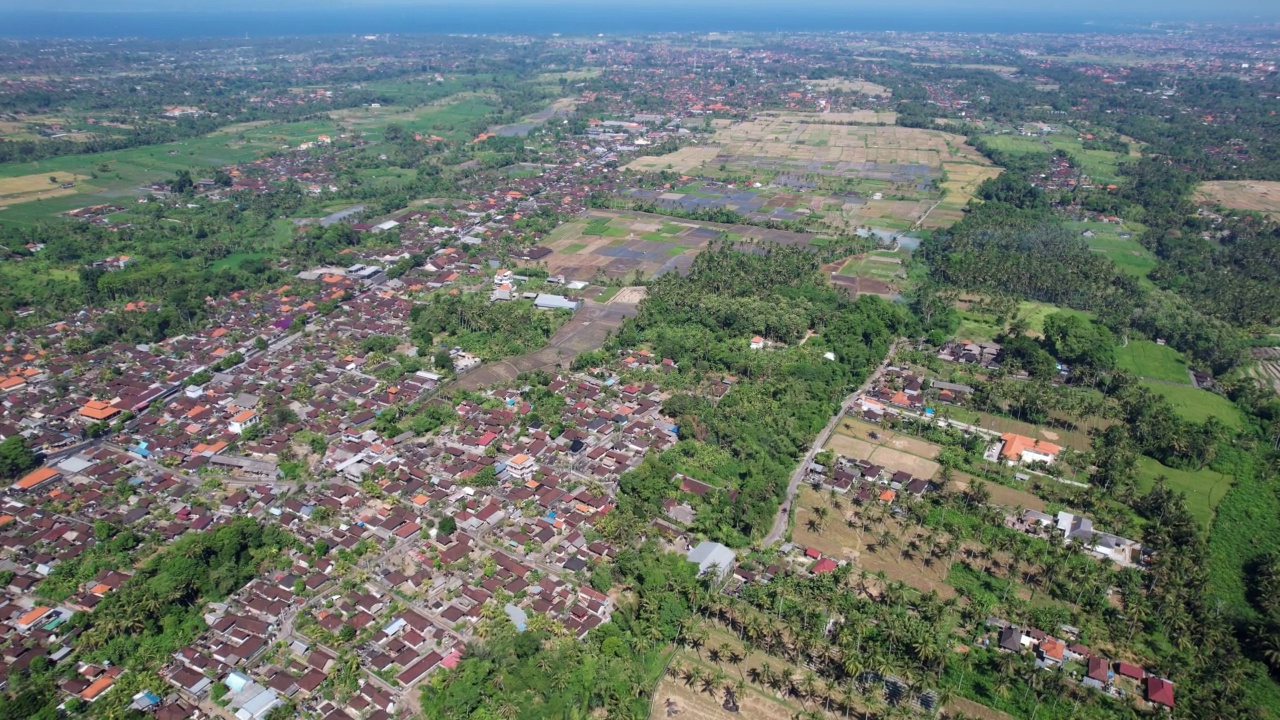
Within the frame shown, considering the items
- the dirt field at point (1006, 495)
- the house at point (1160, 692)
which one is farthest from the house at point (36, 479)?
the house at point (1160, 692)

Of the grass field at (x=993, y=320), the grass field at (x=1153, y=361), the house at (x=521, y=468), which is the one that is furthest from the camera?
the grass field at (x=993, y=320)

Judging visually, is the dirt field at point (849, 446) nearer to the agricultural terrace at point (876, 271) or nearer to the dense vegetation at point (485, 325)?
the dense vegetation at point (485, 325)

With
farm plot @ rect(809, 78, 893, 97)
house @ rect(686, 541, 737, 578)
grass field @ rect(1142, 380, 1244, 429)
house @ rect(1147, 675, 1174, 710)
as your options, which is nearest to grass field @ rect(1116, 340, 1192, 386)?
grass field @ rect(1142, 380, 1244, 429)

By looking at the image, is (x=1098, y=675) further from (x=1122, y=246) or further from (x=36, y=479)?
(x=1122, y=246)

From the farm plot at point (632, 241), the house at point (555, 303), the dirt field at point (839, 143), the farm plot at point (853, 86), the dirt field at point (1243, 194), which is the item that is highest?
the farm plot at point (853, 86)

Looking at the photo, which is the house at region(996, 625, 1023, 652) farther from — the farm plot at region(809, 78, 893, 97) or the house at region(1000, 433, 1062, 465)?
the farm plot at region(809, 78, 893, 97)

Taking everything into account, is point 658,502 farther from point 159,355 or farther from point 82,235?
point 82,235

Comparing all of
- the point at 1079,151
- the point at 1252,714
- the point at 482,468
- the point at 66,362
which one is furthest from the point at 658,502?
the point at 1079,151

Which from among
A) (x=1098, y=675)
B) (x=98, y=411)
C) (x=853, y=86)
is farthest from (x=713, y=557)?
(x=853, y=86)

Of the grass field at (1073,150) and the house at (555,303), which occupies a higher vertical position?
the grass field at (1073,150)
